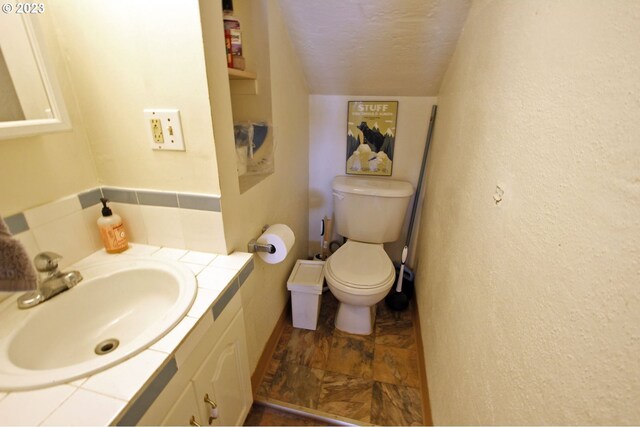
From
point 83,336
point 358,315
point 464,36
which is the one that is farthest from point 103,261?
point 464,36

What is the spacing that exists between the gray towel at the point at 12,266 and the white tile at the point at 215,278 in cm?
39

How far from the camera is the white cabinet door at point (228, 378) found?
80 centimetres

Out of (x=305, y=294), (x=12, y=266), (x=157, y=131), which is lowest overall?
(x=305, y=294)

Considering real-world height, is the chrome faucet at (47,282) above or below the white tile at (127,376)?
above

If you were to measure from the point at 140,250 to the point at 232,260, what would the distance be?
33cm

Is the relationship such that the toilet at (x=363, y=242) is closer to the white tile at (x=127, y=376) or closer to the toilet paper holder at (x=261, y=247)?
the toilet paper holder at (x=261, y=247)

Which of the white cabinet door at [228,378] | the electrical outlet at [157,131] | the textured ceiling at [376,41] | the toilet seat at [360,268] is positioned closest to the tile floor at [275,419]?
the white cabinet door at [228,378]

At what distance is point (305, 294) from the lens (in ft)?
5.23

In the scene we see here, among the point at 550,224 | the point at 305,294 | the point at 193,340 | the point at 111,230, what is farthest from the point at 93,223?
the point at 550,224

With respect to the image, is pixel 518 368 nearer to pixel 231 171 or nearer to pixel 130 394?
pixel 130 394

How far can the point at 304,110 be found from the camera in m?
1.75

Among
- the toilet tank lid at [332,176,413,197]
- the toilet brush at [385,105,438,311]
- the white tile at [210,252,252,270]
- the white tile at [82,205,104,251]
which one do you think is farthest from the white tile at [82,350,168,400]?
the toilet brush at [385,105,438,311]

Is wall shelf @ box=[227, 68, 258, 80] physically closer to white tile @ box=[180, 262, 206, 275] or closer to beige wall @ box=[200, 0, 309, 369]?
beige wall @ box=[200, 0, 309, 369]

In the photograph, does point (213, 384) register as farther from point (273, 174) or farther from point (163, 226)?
point (273, 174)
